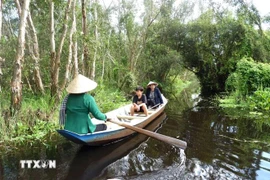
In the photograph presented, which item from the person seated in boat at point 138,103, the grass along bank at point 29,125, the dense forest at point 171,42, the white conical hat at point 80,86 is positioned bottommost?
the grass along bank at point 29,125

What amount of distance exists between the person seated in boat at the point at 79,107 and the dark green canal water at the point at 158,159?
64 cm

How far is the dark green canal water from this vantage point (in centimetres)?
421

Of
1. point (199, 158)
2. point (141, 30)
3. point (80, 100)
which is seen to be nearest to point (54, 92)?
point (80, 100)

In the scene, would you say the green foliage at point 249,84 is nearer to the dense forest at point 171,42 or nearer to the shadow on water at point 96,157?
the dense forest at point 171,42

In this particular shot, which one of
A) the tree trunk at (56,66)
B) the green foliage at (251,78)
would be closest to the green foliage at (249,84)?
the green foliage at (251,78)

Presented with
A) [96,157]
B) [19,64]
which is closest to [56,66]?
[19,64]

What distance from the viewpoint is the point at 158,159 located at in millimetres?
4953

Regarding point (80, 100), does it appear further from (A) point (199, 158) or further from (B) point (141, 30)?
(B) point (141, 30)

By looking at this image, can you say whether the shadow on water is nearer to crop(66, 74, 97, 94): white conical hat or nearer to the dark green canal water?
the dark green canal water

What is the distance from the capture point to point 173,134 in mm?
6977

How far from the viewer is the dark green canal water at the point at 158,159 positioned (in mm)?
4207

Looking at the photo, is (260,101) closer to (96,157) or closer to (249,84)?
(249,84)

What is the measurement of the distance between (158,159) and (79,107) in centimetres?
182

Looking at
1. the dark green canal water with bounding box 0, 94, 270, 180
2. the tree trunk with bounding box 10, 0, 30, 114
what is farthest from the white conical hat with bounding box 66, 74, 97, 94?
the tree trunk with bounding box 10, 0, 30, 114
